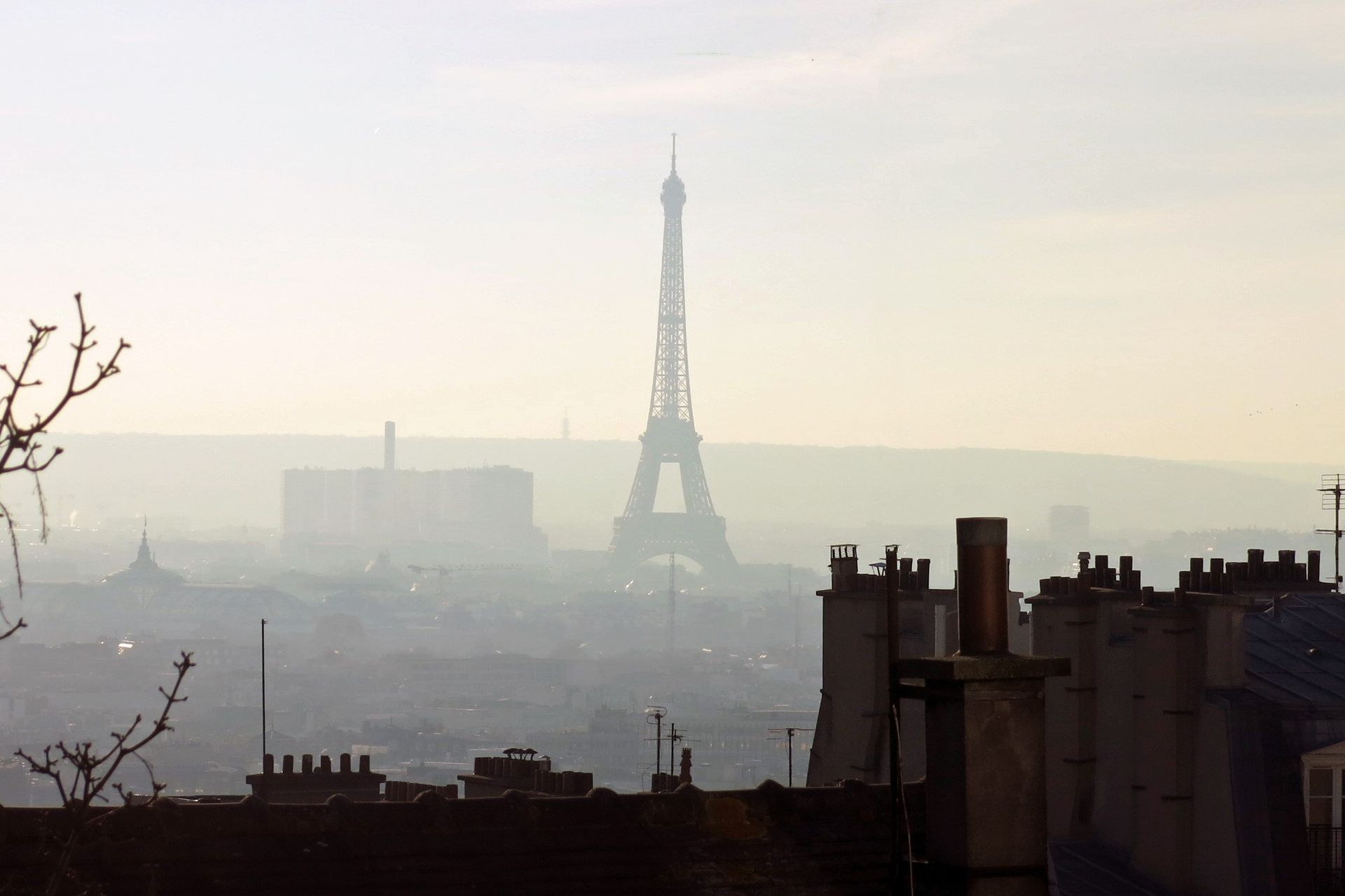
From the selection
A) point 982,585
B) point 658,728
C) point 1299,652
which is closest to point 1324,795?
point 1299,652

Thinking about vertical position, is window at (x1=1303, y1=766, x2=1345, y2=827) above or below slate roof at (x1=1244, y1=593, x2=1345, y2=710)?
below

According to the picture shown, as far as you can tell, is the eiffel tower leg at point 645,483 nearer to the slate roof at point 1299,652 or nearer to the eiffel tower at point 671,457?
the eiffel tower at point 671,457

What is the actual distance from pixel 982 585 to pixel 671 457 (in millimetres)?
150889

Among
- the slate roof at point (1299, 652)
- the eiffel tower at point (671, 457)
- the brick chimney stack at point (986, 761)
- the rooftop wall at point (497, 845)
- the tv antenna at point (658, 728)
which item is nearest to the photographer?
the brick chimney stack at point (986, 761)

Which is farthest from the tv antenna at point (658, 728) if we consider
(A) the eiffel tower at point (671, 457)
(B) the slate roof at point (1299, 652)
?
(A) the eiffel tower at point (671, 457)

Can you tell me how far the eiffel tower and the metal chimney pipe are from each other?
147221 mm

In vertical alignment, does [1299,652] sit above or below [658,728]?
above

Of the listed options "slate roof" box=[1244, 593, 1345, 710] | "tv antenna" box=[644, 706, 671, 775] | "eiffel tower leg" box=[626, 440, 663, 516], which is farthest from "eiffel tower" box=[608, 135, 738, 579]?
"slate roof" box=[1244, 593, 1345, 710]

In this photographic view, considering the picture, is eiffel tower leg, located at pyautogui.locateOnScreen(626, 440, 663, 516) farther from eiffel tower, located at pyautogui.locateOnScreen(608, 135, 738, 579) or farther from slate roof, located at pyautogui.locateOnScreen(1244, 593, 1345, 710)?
slate roof, located at pyautogui.locateOnScreen(1244, 593, 1345, 710)

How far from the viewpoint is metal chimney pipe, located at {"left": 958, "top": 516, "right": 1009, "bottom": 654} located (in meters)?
8.12

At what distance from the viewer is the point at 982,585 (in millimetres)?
8242

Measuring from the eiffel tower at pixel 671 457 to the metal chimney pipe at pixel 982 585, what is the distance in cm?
14722

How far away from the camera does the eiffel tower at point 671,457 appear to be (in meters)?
157

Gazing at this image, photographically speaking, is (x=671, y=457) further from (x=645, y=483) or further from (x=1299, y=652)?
(x=1299, y=652)
